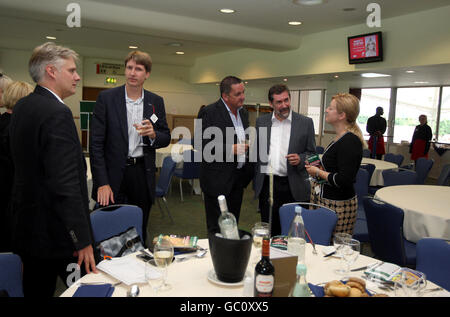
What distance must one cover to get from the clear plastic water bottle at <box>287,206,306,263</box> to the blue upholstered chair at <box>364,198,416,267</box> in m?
1.16

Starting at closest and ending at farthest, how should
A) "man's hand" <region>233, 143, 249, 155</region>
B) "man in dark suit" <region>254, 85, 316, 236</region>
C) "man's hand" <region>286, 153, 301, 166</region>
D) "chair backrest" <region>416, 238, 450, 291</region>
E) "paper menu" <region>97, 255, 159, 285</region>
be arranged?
"paper menu" <region>97, 255, 159, 285</region> < "chair backrest" <region>416, 238, 450, 291</region> < "man's hand" <region>233, 143, 249, 155</region> < "man's hand" <region>286, 153, 301, 166</region> < "man in dark suit" <region>254, 85, 316, 236</region>

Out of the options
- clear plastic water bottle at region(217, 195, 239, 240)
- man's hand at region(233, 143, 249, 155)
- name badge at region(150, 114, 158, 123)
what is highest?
name badge at region(150, 114, 158, 123)

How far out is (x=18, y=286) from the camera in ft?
5.90

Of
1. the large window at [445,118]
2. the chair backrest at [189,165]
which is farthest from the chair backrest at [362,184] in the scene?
the large window at [445,118]

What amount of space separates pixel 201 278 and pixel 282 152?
1.90 m

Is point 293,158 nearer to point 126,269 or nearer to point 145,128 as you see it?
point 145,128

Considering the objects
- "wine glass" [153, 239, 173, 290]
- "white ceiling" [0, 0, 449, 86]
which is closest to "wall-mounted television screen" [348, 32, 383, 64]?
"white ceiling" [0, 0, 449, 86]

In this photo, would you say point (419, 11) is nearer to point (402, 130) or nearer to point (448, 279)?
point (448, 279)

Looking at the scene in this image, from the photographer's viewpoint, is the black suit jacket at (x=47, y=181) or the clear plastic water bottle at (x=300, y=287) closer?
the clear plastic water bottle at (x=300, y=287)

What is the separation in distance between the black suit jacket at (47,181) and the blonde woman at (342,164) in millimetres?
1858

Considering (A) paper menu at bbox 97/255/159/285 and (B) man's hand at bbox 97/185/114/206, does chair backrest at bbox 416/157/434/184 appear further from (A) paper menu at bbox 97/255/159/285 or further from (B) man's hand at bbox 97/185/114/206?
(A) paper menu at bbox 97/255/159/285

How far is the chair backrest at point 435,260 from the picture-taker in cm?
201

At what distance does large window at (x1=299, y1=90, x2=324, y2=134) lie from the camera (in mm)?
13336

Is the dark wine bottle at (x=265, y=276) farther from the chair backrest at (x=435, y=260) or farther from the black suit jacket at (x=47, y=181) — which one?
the chair backrest at (x=435, y=260)
